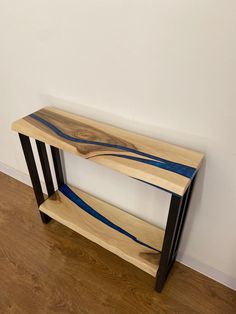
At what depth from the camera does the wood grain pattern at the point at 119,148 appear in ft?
2.63

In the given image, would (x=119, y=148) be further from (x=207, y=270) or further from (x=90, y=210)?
(x=207, y=270)

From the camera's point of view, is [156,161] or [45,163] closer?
[156,161]

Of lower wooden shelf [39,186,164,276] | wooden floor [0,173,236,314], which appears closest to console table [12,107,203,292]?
lower wooden shelf [39,186,164,276]

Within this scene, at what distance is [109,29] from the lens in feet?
2.84

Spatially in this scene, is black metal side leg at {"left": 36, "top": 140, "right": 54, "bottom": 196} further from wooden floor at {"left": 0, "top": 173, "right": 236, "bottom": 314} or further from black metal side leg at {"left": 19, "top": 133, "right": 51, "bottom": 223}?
wooden floor at {"left": 0, "top": 173, "right": 236, "bottom": 314}

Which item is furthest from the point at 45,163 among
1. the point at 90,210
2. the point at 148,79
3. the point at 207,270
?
the point at 207,270

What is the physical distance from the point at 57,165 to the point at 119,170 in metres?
0.66

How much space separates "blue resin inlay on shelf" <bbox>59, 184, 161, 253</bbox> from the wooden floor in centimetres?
24

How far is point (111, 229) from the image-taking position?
1228 millimetres

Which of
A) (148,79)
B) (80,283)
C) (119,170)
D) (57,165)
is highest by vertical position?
(148,79)

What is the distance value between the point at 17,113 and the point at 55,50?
0.55 metres

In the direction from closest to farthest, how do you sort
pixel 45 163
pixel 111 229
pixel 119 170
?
pixel 119 170
pixel 111 229
pixel 45 163

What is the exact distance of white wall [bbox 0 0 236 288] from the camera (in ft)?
2.45

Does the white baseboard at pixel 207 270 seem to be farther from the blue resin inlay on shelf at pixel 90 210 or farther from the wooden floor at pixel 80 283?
the blue resin inlay on shelf at pixel 90 210
